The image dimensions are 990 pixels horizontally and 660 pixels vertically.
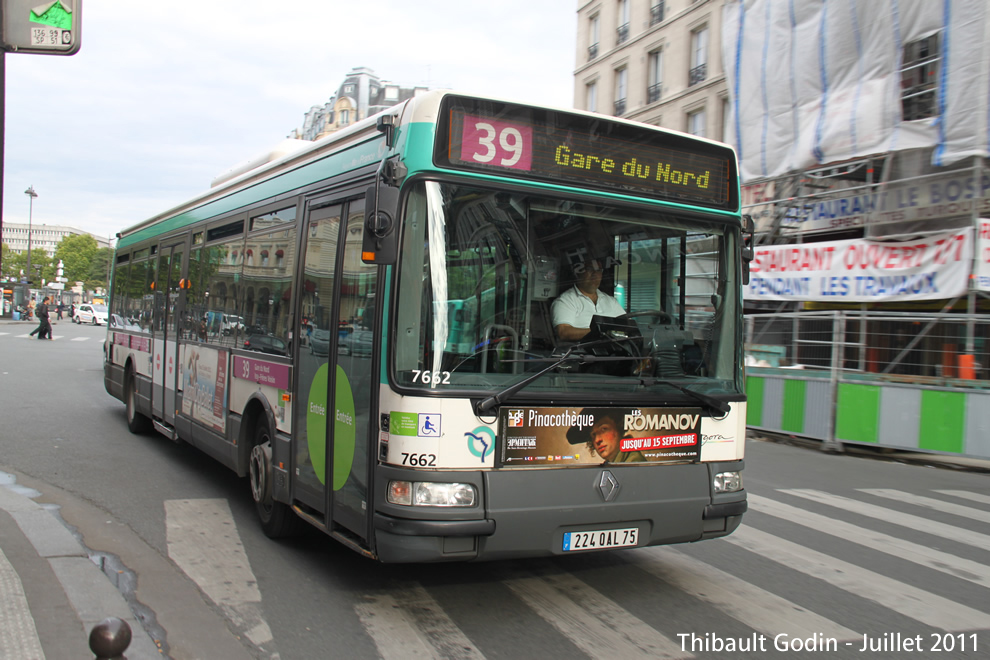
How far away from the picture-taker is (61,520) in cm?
621

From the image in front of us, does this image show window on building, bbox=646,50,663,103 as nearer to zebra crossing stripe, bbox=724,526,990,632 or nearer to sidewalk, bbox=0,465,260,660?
zebra crossing stripe, bbox=724,526,990,632

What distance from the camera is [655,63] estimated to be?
29.7 m

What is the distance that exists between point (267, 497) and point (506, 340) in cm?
265

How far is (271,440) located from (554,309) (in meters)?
2.58

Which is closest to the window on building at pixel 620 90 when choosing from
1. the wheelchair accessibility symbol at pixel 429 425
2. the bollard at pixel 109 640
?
the wheelchair accessibility symbol at pixel 429 425

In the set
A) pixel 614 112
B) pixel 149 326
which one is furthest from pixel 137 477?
pixel 614 112

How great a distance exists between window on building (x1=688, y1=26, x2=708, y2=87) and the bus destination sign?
928 inches

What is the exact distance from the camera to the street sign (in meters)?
3.72

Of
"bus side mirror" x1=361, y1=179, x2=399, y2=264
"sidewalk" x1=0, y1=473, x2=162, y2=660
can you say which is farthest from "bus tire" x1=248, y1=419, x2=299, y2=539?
"bus side mirror" x1=361, y1=179, x2=399, y2=264

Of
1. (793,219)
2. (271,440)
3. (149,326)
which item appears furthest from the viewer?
(793,219)

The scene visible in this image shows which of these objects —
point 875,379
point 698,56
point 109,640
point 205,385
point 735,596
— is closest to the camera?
point 109,640

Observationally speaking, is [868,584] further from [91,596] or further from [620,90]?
[620,90]

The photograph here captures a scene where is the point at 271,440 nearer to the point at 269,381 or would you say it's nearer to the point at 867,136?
the point at 269,381

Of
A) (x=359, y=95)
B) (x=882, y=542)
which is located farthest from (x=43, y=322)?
(x=359, y=95)
